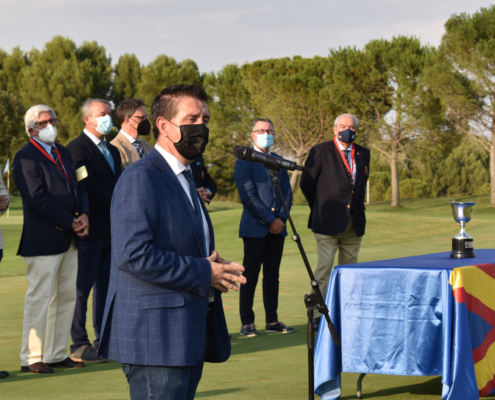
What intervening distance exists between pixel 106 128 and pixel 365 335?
3122 millimetres

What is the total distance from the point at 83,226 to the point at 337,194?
2877 mm

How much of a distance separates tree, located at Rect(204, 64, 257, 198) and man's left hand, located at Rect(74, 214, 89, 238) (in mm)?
46285

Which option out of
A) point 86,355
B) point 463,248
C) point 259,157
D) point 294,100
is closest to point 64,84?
point 294,100

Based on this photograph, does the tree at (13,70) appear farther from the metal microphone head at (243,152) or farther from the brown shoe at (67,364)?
the metal microphone head at (243,152)

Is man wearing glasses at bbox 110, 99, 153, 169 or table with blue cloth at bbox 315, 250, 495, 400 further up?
man wearing glasses at bbox 110, 99, 153, 169

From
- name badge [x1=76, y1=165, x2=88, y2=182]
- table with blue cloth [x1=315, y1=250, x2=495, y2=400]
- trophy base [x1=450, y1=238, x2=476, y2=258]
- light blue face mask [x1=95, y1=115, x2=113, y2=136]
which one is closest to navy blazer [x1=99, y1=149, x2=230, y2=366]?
table with blue cloth [x1=315, y1=250, x2=495, y2=400]

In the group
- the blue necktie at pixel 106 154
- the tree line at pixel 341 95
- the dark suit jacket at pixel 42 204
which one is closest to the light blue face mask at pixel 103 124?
the blue necktie at pixel 106 154

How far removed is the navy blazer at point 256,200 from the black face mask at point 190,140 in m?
4.18

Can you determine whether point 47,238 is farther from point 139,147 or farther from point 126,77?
point 126,77

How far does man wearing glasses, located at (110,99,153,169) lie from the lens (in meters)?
6.24

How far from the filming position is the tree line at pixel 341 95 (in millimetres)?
35438

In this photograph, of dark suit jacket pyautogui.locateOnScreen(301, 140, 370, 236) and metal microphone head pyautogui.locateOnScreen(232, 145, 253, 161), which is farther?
dark suit jacket pyautogui.locateOnScreen(301, 140, 370, 236)

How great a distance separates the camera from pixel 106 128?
6.10 m

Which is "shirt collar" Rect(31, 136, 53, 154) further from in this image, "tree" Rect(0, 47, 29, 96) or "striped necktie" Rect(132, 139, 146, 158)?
"tree" Rect(0, 47, 29, 96)
